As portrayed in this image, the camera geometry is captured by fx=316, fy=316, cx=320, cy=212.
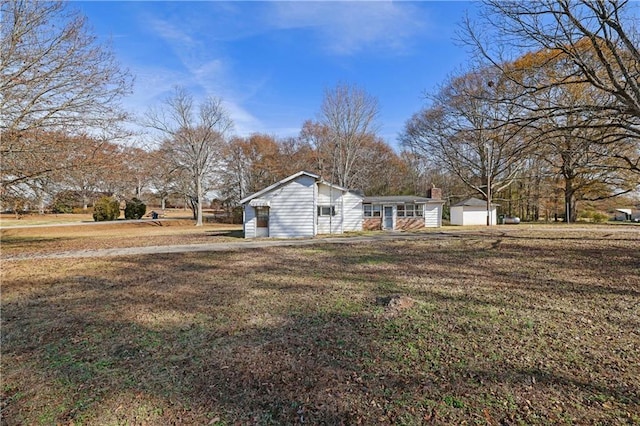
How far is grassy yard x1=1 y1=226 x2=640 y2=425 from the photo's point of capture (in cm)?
290

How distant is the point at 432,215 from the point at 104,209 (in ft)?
107

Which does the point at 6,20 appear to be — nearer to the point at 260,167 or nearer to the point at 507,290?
the point at 507,290

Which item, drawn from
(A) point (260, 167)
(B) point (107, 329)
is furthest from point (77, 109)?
(A) point (260, 167)

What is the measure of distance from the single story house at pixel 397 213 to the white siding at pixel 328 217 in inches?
146

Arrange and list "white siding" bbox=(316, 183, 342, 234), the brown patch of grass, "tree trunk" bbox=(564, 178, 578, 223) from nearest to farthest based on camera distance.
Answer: the brown patch of grass < "white siding" bbox=(316, 183, 342, 234) < "tree trunk" bbox=(564, 178, 578, 223)

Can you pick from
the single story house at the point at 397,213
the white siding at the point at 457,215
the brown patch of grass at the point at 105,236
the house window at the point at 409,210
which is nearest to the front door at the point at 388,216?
the single story house at the point at 397,213

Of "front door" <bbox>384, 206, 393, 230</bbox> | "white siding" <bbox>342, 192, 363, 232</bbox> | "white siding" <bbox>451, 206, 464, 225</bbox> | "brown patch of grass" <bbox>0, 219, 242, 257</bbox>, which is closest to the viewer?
"brown patch of grass" <bbox>0, 219, 242, 257</bbox>

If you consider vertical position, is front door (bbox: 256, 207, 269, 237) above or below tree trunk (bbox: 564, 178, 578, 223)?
below

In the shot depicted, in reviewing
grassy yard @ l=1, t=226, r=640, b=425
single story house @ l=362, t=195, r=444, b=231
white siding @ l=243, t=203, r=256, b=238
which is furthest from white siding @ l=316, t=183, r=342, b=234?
grassy yard @ l=1, t=226, r=640, b=425

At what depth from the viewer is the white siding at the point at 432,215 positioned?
2608 centimetres

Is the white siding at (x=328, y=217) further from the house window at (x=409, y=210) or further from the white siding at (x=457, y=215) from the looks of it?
the white siding at (x=457, y=215)

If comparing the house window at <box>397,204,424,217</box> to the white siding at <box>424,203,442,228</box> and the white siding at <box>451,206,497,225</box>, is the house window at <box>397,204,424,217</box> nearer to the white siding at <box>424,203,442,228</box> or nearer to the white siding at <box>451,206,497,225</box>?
the white siding at <box>424,203,442,228</box>

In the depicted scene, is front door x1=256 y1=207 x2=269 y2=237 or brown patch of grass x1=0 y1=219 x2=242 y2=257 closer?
brown patch of grass x1=0 y1=219 x2=242 y2=257

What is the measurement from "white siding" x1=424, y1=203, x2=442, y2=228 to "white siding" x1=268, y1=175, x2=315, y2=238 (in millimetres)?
11570
